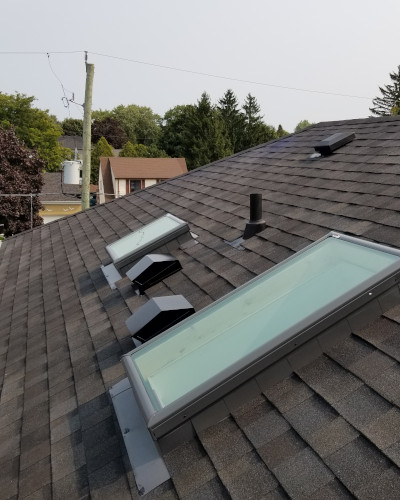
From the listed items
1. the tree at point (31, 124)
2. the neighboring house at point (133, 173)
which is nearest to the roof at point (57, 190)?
the neighboring house at point (133, 173)

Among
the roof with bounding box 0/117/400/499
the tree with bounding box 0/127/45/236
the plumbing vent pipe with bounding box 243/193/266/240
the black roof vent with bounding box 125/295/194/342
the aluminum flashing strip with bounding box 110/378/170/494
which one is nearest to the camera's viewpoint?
the roof with bounding box 0/117/400/499

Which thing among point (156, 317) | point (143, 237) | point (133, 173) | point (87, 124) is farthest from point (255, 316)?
point (133, 173)

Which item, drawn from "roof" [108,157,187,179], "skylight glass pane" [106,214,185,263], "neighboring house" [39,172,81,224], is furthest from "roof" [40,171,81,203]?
"skylight glass pane" [106,214,185,263]

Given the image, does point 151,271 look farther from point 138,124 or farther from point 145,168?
point 138,124

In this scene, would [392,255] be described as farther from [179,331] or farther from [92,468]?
[92,468]

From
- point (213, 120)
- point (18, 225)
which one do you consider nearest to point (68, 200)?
point (18, 225)

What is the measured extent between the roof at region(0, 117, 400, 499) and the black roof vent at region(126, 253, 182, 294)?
0.17 meters

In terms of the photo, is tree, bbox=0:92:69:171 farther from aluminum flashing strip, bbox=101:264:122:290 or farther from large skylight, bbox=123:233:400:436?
large skylight, bbox=123:233:400:436

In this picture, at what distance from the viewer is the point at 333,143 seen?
710cm

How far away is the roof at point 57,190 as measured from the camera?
38188mm

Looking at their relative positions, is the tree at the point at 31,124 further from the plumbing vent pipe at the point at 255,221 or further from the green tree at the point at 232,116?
the plumbing vent pipe at the point at 255,221

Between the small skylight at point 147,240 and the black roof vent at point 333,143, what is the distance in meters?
2.90

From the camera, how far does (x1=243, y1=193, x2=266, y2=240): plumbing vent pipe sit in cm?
512

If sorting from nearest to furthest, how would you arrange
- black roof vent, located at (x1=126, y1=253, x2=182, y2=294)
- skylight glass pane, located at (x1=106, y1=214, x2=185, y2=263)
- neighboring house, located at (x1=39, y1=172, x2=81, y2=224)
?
black roof vent, located at (x1=126, y1=253, x2=182, y2=294) < skylight glass pane, located at (x1=106, y1=214, x2=185, y2=263) < neighboring house, located at (x1=39, y1=172, x2=81, y2=224)
